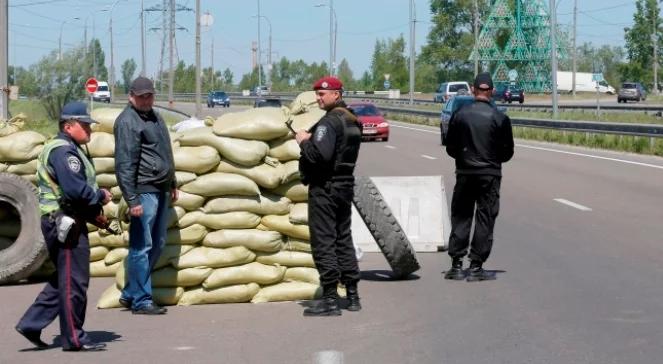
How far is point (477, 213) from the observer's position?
36.9 ft

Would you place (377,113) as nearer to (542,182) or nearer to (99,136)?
(542,182)

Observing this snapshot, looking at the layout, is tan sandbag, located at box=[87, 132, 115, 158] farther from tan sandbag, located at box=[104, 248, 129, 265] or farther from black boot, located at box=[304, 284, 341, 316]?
black boot, located at box=[304, 284, 341, 316]

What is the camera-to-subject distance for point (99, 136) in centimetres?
1131

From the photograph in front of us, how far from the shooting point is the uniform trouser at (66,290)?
802 centimetres

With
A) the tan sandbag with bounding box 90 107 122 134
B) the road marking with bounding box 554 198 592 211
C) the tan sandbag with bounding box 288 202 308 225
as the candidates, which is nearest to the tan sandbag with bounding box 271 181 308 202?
the tan sandbag with bounding box 288 202 308 225

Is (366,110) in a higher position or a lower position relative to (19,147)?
higher

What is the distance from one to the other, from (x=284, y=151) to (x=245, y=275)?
1148 millimetres

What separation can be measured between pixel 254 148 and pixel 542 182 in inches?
511

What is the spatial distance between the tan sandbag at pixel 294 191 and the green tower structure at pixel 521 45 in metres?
112

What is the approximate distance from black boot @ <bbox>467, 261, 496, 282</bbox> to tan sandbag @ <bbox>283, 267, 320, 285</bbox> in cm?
160

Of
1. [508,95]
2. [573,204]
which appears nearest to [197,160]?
[573,204]

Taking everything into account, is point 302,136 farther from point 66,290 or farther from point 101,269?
point 101,269

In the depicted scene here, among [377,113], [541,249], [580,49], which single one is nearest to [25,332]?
[541,249]

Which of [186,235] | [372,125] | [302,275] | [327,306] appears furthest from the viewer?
[372,125]
